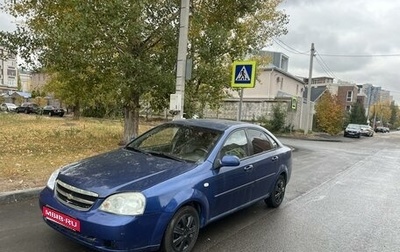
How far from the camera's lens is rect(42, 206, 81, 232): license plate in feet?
10.5

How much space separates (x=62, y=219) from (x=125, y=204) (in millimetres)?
714

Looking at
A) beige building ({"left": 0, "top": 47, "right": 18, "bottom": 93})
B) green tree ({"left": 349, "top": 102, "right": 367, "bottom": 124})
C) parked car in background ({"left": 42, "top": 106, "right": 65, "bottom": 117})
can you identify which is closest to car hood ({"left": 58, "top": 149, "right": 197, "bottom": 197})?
parked car in background ({"left": 42, "top": 106, "right": 65, "bottom": 117})

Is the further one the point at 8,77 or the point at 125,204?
the point at 8,77

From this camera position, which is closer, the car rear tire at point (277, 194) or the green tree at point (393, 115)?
the car rear tire at point (277, 194)

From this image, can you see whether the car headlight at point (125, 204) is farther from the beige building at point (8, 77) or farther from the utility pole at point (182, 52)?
the beige building at point (8, 77)

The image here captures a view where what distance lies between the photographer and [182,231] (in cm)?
363

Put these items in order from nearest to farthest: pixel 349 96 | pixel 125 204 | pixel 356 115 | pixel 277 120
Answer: pixel 125 204 → pixel 277 120 → pixel 356 115 → pixel 349 96

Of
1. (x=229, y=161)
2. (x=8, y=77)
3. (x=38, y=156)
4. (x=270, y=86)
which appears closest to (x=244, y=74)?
(x=38, y=156)

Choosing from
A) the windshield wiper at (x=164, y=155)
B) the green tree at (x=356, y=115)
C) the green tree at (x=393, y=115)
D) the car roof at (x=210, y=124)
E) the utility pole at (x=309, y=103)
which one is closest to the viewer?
the windshield wiper at (x=164, y=155)

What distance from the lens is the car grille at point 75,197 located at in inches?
128


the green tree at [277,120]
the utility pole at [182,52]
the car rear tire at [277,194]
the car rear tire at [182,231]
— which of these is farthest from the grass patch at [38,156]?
the green tree at [277,120]

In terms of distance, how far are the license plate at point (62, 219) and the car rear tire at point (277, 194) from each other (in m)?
3.35

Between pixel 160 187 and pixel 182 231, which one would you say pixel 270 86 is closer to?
pixel 182 231

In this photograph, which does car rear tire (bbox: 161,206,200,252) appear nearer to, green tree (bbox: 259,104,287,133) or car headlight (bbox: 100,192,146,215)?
car headlight (bbox: 100,192,146,215)
